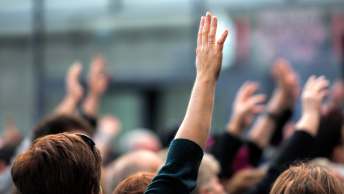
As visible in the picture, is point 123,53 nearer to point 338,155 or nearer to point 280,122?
point 280,122

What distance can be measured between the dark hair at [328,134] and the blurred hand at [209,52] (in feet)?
5.87

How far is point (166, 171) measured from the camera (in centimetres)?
107

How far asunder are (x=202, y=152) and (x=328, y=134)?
1903mm

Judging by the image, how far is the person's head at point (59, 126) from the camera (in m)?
2.20

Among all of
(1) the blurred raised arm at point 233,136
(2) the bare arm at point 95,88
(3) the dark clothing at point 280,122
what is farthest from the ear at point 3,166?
(3) the dark clothing at point 280,122

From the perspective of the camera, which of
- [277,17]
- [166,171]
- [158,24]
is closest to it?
[166,171]

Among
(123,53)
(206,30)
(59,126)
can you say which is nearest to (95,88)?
(59,126)

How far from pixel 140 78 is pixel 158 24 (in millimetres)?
1159

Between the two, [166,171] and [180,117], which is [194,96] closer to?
[166,171]

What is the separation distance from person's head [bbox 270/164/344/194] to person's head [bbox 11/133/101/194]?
2.24ft

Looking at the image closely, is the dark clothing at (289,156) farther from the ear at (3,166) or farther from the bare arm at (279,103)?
the ear at (3,166)

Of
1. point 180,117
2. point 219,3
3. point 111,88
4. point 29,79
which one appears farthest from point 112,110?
point 219,3

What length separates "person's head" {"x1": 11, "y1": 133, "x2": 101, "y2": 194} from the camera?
105 centimetres

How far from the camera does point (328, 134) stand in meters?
2.64
